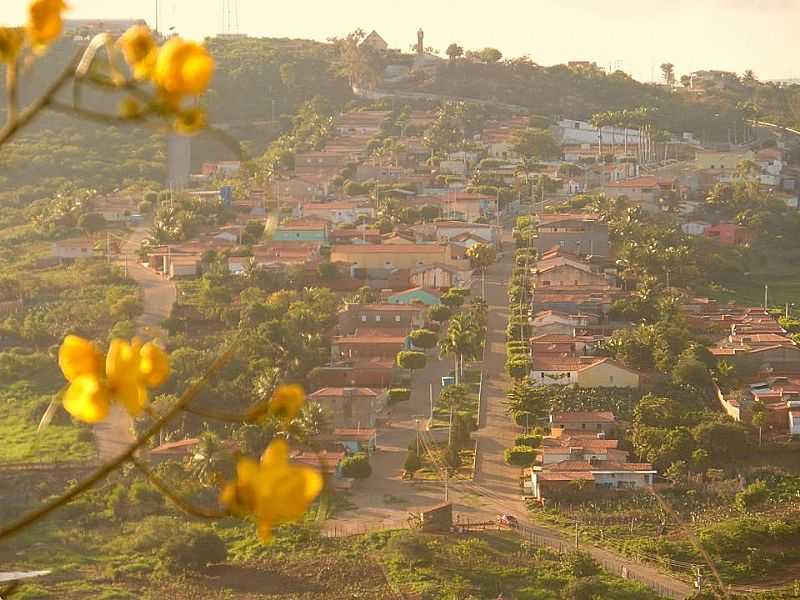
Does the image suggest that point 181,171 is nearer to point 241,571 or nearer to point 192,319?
point 192,319

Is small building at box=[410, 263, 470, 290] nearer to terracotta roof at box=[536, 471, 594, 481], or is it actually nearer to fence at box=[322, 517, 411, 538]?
terracotta roof at box=[536, 471, 594, 481]

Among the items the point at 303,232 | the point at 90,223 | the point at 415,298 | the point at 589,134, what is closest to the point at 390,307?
the point at 415,298

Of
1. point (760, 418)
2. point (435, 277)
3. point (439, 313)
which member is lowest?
point (760, 418)

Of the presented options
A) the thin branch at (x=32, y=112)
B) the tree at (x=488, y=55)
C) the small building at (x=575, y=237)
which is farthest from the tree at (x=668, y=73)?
the thin branch at (x=32, y=112)

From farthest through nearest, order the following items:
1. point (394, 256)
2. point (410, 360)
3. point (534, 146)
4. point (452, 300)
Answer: point (534, 146) → point (394, 256) → point (452, 300) → point (410, 360)

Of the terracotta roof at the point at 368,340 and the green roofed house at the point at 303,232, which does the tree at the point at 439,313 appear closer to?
the terracotta roof at the point at 368,340

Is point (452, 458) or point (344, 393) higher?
point (344, 393)

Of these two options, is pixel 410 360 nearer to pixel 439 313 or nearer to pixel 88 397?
pixel 439 313
